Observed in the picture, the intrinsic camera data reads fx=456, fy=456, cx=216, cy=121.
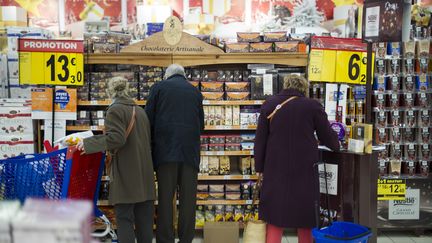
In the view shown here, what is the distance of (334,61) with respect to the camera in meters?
4.71

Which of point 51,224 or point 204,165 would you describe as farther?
point 204,165

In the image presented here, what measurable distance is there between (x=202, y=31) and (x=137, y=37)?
1.19 meters

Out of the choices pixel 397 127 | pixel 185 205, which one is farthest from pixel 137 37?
pixel 397 127

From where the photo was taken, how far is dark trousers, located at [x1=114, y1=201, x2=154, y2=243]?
12.9ft

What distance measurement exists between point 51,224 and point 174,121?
3103mm

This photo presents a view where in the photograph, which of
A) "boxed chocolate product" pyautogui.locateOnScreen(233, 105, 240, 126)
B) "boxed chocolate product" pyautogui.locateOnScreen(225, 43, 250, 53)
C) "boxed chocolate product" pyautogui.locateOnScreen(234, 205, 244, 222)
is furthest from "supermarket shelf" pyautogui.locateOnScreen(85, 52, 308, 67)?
"boxed chocolate product" pyautogui.locateOnScreen(234, 205, 244, 222)

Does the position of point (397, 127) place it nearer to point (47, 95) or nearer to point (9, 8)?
point (47, 95)

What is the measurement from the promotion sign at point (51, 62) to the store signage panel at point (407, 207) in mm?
3800

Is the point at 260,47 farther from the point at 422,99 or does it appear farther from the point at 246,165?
the point at 422,99

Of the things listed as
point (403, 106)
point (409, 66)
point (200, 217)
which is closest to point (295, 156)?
point (200, 217)

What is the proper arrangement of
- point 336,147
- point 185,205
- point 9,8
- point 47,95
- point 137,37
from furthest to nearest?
point 9,8 < point 137,37 < point 47,95 < point 185,205 < point 336,147

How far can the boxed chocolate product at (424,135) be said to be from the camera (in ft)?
17.3

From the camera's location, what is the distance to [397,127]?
17.3ft

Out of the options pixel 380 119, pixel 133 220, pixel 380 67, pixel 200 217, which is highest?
pixel 380 67
